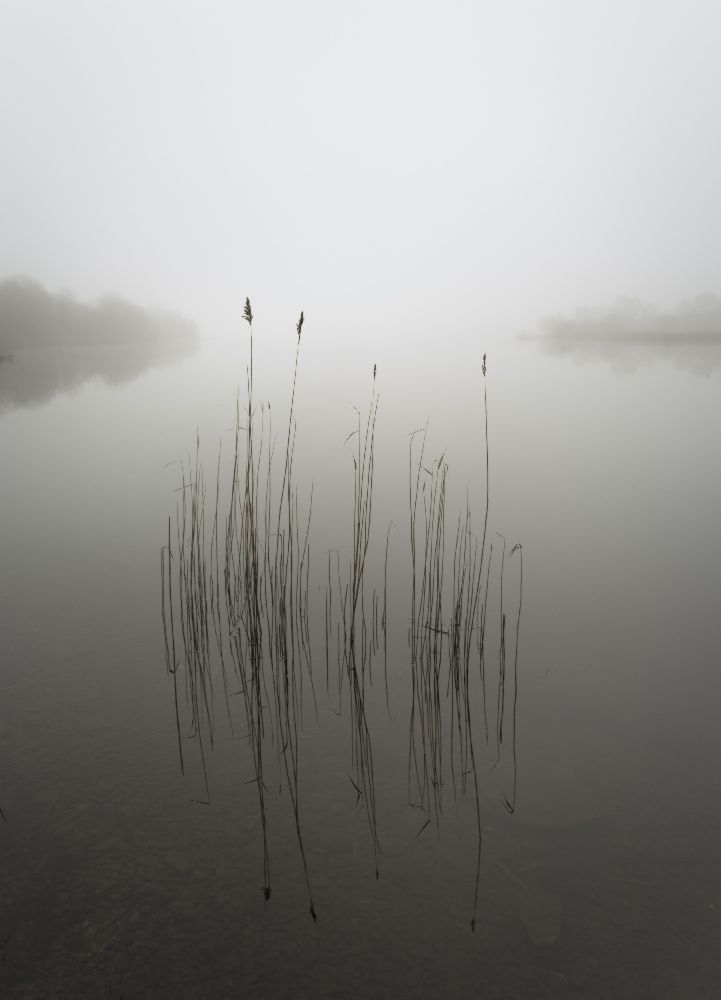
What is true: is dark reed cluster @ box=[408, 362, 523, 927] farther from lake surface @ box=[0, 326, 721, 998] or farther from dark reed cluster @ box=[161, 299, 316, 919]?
dark reed cluster @ box=[161, 299, 316, 919]

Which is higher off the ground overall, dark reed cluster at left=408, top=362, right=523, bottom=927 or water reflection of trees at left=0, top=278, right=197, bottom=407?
water reflection of trees at left=0, top=278, right=197, bottom=407

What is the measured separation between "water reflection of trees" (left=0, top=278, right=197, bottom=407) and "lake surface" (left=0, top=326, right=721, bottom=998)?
9963mm

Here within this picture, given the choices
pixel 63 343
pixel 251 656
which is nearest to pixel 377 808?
pixel 251 656

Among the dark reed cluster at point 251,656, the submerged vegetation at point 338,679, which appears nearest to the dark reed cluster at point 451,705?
the submerged vegetation at point 338,679

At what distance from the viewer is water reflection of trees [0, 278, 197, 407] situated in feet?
51.6

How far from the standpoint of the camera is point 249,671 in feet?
8.41

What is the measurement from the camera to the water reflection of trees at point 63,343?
15.7 m

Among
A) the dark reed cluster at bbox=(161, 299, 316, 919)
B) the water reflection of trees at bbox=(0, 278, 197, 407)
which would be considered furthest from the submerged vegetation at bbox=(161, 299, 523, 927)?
the water reflection of trees at bbox=(0, 278, 197, 407)

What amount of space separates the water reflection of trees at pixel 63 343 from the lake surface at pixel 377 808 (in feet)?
32.7

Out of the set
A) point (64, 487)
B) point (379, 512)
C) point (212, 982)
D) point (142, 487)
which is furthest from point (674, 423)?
point (212, 982)

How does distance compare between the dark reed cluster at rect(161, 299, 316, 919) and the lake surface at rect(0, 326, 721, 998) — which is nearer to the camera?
the lake surface at rect(0, 326, 721, 998)

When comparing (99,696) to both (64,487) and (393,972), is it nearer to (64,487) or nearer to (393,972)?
(393,972)

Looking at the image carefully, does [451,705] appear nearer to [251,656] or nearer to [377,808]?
[377,808]

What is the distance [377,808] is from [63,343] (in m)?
37.3
